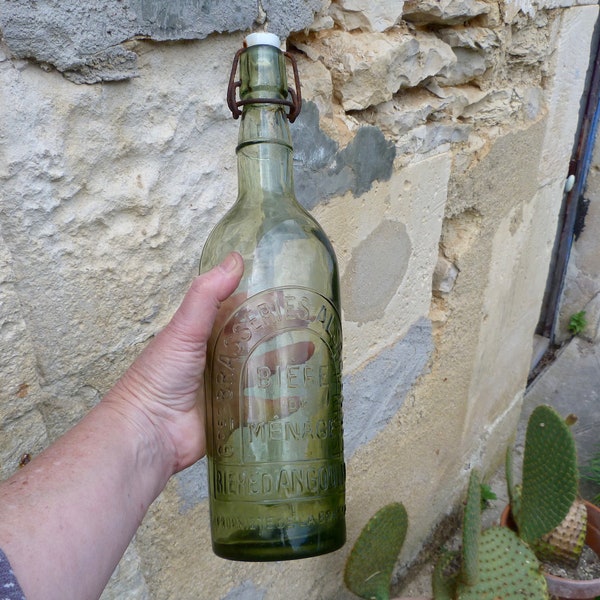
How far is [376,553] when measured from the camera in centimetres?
140

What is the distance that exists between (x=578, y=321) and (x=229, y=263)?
9.12 ft

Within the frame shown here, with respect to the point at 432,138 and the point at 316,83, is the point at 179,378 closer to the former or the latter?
the point at 316,83

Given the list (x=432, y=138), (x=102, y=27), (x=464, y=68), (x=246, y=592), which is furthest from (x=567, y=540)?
(x=102, y=27)

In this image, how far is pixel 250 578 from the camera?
1.21 meters

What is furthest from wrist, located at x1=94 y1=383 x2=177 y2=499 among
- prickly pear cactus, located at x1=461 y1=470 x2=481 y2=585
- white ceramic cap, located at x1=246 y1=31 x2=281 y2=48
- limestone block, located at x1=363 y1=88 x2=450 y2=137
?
prickly pear cactus, located at x1=461 y1=470 x2=481 y2=585

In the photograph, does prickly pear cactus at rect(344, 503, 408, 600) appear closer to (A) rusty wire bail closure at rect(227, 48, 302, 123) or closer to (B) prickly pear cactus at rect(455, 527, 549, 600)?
(B) prickly pear cactus at rect(455, 527, 549, 600)

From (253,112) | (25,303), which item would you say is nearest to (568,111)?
(253,112)

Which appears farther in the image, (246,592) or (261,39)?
(246,592)

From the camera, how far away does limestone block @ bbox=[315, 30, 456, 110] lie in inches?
39.6

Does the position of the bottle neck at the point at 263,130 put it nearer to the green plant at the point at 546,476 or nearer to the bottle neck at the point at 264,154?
the bottle neck at the point at 264,154

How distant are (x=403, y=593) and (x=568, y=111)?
1546 millimetres

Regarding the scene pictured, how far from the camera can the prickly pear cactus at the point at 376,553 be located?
136cm

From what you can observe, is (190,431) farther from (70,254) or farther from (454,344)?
(454,344)

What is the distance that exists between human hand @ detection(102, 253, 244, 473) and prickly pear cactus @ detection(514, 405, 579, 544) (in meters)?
0.99
